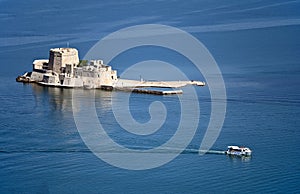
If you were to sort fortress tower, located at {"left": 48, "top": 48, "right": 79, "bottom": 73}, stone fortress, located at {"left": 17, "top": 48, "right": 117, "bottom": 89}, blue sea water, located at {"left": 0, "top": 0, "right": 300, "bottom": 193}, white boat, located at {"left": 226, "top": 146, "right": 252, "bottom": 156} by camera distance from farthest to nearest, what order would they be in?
1. fortress tower, located at {"left": 48, "top": 48, "right": 79, "bottom": 73}
2. stone fortress, located at {"left": 17, "top": 48, "right": 117, "bottom": 89}
3. white boat, located at {"left": 226, "top": 146, "right": 252, "bottom": 156}
4. blue sea water, located at {"left": 0, "top": 0, "right": 300, "bottom": 193}

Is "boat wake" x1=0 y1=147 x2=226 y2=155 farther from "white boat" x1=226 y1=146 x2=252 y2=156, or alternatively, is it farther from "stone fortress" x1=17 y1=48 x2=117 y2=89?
"stone fortress" x1=17 y1=48 x2=117 y2=89

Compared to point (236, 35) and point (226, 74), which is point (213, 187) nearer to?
point (226, 74)

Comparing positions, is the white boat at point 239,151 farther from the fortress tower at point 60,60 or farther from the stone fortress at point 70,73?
the fortress tower at point 60,60

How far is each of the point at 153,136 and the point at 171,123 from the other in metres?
0.59

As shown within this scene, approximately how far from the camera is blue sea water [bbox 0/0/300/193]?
542 cm

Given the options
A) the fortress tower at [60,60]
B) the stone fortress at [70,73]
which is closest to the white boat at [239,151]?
the stone fortress at [70,73]

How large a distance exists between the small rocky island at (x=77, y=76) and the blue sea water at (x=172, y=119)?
26 cm

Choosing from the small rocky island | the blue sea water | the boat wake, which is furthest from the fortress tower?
the boat wake

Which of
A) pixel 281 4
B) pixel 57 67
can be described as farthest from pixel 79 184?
pixel 281 4

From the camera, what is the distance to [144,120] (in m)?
7.38

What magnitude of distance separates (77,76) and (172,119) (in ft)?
10.0

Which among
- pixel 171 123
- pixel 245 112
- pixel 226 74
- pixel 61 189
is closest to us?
pixel 61 189

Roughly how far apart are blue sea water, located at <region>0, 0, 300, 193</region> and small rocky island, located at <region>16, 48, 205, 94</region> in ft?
0.87

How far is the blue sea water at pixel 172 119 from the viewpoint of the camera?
5422 millimetres
